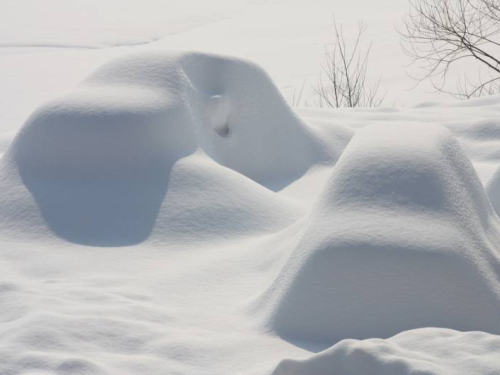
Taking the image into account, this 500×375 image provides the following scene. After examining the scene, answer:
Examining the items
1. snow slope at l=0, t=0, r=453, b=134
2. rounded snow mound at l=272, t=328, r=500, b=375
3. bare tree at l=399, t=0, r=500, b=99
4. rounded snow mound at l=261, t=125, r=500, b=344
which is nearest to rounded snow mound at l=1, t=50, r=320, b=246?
rounded snow mound at l=261, t=125, r=500, b=344

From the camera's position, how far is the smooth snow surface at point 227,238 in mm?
3117

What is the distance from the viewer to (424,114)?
7234mm

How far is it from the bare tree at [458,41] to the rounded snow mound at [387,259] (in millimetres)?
3340

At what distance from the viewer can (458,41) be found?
27.8 feet

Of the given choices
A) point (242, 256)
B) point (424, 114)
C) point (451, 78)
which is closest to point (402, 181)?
point (242, 256)

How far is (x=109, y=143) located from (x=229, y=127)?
0.96 meters

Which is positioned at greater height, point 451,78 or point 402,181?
point 402,181

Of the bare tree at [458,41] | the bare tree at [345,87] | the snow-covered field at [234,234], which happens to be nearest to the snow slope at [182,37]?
the bare tree at [345,87]

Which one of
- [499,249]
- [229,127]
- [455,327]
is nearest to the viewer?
[455,327]

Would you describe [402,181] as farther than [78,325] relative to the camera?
Yes

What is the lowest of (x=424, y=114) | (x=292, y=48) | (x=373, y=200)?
(x=292, y=48)

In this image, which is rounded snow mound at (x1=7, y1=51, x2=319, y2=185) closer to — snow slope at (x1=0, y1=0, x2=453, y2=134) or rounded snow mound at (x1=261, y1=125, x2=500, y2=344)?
rounded snow mound at (x1=261, y1=125, x2=500, y2=344)

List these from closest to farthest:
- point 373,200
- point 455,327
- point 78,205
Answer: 1. point 455,327
2. point 373,200
3. point 78,205

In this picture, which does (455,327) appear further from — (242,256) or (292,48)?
→ (292,48)
